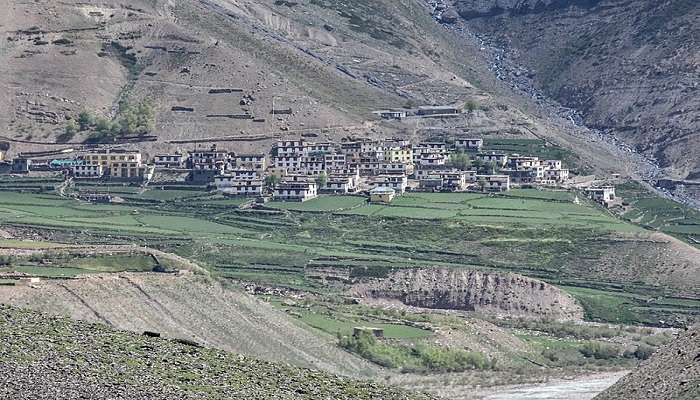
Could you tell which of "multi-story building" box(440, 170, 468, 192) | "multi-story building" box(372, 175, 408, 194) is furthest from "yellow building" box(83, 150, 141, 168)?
"multi-story building" box(440, 170, 468, 192)

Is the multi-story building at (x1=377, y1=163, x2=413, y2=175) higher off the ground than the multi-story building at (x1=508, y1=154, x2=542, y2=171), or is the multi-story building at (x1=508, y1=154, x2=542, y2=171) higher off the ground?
the multi-story building at (x1=508, y1=154, x2=542, y2=171)

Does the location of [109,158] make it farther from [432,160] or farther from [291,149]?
[432,160]

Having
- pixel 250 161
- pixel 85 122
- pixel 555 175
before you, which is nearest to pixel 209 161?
pixel 250 161

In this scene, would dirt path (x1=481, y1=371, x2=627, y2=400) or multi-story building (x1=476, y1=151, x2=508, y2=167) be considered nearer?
dirt path (x1=481, y1=371, x2=627, y2=400)

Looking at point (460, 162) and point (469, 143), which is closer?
point (460, 162)

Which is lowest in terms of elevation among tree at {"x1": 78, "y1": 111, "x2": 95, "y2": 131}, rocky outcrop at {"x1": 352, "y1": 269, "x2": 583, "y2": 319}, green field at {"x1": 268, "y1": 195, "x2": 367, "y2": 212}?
rocky outcrop at {"x1": 352, "y1": 269, "x2": 583, "y2": 319}

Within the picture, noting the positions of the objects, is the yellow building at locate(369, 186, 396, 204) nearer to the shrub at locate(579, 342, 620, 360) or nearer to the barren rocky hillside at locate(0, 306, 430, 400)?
the shrub at locate(579, 342, 620, 360)

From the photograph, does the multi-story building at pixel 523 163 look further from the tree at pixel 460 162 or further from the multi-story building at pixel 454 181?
the multi-story building at pixel 454 181
